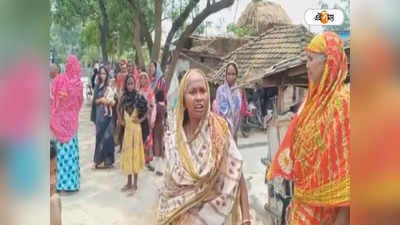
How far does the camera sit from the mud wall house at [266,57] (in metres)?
2.20

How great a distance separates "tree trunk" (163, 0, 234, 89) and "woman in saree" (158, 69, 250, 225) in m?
0.21

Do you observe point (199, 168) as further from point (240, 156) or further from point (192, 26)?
point (192, 26)

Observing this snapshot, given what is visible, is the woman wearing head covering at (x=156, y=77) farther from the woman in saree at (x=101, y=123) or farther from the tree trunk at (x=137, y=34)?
the woman in saree at (x=101, y=123)

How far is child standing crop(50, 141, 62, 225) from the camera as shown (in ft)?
6.50

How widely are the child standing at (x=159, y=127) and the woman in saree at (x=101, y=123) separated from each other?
22 cm

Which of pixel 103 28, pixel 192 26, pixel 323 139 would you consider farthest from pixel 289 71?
pixel 103 28

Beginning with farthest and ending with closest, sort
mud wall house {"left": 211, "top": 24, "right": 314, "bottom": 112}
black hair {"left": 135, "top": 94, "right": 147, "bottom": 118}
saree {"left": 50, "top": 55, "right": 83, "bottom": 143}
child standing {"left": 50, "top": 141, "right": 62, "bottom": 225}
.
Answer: black hair {"left": 135, "top": 94, "right": 147, "bottom": 118}
mud wall house {"left": 211, "top": 24, "right": 314, "bottom": 112}
saree {"left": 50, "top": 55, "right": 83, "bottom": 143}
child standing {"left": 50, "top": 141, "right": 62, "bottom": 225}

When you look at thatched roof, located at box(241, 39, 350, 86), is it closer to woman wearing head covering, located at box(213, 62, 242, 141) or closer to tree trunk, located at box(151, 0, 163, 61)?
woman wearing head covering, located at box(213, 62, 242, 141)

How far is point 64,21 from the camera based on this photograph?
82.2 inches

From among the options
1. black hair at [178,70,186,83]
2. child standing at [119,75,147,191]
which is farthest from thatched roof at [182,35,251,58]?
child standing at [119,75,147,191]

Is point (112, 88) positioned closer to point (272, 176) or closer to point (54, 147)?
point (54, 147)

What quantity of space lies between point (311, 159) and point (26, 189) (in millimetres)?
1162

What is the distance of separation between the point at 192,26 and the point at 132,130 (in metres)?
0.58

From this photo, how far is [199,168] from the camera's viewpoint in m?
2.03
